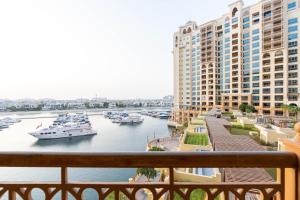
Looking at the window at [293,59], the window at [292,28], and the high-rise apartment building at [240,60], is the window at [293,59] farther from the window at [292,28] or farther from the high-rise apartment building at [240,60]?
the window at [292,28]

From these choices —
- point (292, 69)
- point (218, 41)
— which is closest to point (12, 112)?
point (218, 41)

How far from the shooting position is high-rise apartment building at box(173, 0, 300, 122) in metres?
29.6

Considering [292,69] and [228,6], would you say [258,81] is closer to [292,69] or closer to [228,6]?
[292,69]

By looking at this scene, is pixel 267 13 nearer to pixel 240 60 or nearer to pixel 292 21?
pixel 292 21

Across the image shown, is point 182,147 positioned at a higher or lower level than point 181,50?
lower

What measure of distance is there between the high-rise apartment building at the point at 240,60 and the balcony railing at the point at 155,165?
108 feet

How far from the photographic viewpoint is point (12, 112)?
6481 cm

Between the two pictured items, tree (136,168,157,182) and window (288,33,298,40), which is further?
window (288,33,298,40)

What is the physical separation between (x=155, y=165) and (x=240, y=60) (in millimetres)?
37970

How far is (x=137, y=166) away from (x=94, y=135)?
2957cm

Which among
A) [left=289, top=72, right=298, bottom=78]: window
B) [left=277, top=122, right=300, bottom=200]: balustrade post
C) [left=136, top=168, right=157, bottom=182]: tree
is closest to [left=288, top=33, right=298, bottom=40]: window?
[left=289, top=72, right=298, bottom=78]: window

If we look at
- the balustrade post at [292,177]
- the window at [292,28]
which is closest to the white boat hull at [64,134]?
the balustrade post at [292,177]

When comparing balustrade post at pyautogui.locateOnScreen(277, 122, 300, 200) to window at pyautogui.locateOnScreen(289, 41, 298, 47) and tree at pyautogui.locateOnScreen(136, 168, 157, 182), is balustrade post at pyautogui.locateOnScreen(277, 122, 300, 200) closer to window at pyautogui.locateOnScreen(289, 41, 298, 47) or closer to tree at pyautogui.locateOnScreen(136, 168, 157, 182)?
tree at pyautogui.locateOnScreen(136, 168, 157, 182)

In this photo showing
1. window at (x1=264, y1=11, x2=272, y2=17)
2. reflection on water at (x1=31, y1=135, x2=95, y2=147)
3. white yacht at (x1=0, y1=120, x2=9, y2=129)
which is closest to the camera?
reflection on water at (x1=31, y1=135, x2=95, y2=147)
